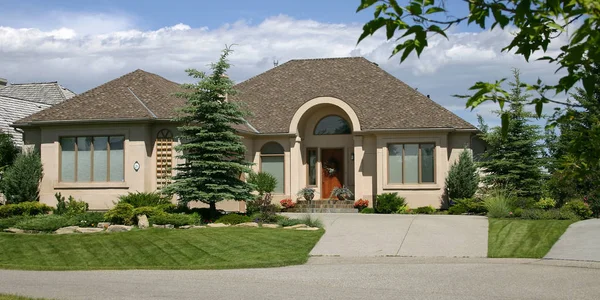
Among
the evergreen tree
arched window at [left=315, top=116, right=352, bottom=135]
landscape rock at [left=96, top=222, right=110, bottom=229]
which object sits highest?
arched window at [left=315, top=116, right=352, bottom=135]

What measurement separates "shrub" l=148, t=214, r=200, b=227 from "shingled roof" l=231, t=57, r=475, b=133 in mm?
10004

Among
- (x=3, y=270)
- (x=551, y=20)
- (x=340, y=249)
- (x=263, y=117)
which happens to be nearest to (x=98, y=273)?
(x=3, y=270)

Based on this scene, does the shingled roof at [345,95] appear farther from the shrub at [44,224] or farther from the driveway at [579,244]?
the shrub at [44,224]

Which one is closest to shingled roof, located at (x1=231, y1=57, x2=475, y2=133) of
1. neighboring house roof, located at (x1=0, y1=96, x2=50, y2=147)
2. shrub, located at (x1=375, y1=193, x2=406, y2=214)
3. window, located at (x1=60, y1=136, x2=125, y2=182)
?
shrub, located at (x1=375, y1=193, x2=406, y2=214)

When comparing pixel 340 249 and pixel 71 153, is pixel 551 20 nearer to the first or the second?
pixel 340 249

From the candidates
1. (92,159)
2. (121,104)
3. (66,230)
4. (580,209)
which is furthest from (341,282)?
(121,104)

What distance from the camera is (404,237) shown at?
19891 mm

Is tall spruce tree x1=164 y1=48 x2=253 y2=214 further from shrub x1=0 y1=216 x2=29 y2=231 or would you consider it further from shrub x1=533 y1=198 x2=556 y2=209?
shrub x1=533 y1=198 x2=556 y2=209

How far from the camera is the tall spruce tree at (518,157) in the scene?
93.5 ft

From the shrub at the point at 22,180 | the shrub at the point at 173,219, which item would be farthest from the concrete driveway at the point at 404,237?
the shrub at the point at 22,180

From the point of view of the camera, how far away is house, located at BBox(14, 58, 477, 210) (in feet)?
87.4

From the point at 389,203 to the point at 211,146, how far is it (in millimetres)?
8822

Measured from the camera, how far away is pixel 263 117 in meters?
31.9

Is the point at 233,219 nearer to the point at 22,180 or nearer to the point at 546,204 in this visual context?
the point at 22,180
